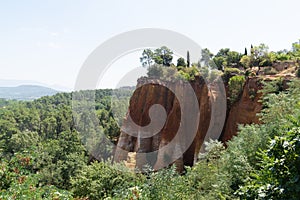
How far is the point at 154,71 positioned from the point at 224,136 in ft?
23.8

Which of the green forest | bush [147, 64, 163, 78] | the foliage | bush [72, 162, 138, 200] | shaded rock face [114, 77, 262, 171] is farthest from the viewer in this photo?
the foliage

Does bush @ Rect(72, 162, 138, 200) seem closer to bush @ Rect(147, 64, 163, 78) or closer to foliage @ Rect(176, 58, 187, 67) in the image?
bush @ Rect(147, 64, 163, 78)

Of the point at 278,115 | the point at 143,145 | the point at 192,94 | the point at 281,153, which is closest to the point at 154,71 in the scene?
the point at 192,94

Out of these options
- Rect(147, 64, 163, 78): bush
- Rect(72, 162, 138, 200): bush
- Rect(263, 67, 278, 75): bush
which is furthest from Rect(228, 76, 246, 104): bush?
Rect(72, 162, 138, 200): bush

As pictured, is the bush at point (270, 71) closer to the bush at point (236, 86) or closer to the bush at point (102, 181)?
the bush at point (236, 86)

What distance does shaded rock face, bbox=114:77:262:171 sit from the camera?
1403 cm

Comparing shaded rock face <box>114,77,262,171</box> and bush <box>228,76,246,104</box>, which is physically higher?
bush <box>228,76,246,104</box>

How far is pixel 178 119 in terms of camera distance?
1706 cm

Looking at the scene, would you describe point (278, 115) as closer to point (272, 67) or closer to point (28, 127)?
point (272, 67)

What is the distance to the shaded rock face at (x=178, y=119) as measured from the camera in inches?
552

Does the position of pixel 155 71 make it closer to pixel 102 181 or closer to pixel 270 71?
pixel 270 71

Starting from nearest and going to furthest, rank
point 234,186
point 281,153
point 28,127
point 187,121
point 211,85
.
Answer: point 281,153 → point 234,186 → point 211,85 → point 187,121 → point 28,127

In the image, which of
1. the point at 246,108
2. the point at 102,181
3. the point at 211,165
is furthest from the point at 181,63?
the point at 102,181

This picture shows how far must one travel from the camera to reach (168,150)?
55.3 feet
